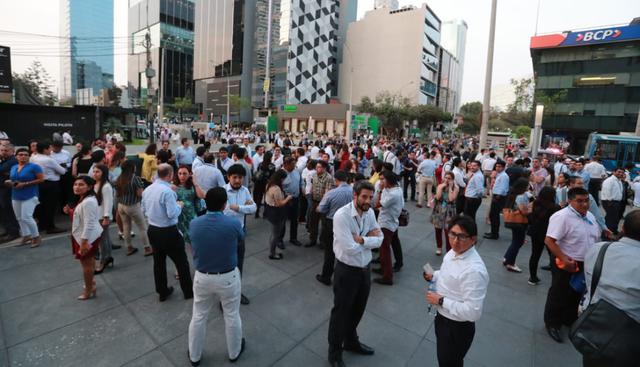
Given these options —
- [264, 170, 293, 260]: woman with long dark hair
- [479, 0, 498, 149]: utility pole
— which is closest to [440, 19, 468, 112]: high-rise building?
[479, 0, 498, 149]: utility pole

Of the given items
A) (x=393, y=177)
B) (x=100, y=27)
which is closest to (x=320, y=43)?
(x=393, y=177)

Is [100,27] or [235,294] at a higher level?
[100,27]

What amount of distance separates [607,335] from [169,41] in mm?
94693

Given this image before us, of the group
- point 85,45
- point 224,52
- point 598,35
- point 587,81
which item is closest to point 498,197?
point 587,81

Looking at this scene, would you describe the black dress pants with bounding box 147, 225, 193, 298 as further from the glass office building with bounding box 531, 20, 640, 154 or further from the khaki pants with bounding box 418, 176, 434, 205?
the glass office building with bounding box 531, 20, 640, 154

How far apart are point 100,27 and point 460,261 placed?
157 m

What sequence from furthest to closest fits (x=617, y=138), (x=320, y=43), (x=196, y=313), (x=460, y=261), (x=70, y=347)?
1. (x=320, y=43)
2. (x=617, y=138)
3. (x=70, y=347)
4. (x=196, y=313)
5. (x=460, y=261)

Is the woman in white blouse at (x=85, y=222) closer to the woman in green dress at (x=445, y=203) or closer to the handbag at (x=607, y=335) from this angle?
the handbag at (x=607, y=335)

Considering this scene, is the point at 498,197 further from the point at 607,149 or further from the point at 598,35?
the point at 598,35

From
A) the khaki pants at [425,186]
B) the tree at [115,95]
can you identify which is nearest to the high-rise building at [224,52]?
the tree at [115,95]

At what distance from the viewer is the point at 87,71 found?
103625mm

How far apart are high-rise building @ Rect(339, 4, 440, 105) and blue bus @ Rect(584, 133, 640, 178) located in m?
46.0

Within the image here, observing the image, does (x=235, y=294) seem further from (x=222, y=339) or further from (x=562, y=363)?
(x=562, y=363)

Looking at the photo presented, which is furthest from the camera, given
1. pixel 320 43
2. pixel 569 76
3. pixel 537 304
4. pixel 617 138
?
→ pixel 320 43
